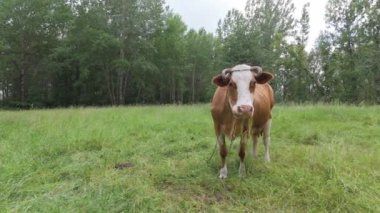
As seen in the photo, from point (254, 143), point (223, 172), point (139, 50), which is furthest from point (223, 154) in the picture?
point (139, 50)

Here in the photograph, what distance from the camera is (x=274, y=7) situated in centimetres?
3562

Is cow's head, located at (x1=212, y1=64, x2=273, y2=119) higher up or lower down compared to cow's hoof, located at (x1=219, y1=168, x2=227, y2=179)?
higher up

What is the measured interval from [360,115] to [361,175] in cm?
527

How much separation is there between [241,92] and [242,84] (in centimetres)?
10

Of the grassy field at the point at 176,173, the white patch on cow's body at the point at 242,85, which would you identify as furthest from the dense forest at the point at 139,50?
the white patch on cow's body at the point at 242,85

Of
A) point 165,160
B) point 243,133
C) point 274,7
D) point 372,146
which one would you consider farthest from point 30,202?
point 274,7

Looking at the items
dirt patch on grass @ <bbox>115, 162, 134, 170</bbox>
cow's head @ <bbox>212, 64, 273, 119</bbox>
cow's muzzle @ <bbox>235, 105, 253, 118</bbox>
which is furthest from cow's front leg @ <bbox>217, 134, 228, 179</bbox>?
dirt patch on grass @ <bbox>115, 162, 134, 170</bbox>

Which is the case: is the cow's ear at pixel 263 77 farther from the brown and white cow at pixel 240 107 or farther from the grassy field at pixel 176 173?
the grassy field at pixel 176 173

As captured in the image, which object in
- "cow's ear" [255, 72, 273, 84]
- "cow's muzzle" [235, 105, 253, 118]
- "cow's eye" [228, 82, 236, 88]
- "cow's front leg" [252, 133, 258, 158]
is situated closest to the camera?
"cow's muzzle" [235, 105, 253, 118]

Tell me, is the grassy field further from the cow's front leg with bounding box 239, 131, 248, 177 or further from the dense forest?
the dense forest

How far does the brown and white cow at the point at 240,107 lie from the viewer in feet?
11.8

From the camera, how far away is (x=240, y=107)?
11.4 feet

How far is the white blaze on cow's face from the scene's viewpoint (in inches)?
137

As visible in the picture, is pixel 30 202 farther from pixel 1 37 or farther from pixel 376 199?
pixel 1 37
